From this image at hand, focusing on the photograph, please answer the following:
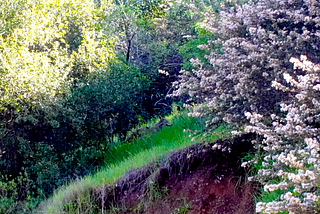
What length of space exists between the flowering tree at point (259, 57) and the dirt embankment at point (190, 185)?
71 cm

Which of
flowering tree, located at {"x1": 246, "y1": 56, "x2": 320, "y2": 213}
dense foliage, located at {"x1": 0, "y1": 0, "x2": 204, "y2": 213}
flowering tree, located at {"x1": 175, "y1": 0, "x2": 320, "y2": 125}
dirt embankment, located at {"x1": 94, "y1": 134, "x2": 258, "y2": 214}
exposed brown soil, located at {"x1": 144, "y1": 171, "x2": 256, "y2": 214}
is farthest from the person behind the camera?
dense foliage, located at {"x1": 0, "y1": 0, "x2": 204, "y2": 213}

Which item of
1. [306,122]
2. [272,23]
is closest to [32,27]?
[272,23]

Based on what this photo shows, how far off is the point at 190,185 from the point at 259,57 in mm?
2394

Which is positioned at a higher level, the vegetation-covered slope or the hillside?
the vegetation-covered slope

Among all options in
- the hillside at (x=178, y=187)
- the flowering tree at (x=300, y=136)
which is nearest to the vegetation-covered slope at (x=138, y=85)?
the flowering tree at (x=300, y=136)

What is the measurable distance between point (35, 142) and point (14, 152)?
561 mm

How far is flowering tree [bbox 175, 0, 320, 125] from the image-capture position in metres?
5.41

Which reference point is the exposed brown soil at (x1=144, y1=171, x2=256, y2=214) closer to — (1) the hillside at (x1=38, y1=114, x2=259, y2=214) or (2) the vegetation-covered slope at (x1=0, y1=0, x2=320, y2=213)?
(1) the hillside at (x1=38, y1=114, x2=259, y2=214)

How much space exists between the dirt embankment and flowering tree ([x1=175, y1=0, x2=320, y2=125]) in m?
0.71

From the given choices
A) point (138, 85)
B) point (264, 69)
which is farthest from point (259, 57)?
point (138, 85)

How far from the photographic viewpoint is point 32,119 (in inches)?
345

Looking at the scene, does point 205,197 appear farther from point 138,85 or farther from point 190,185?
point 138,85

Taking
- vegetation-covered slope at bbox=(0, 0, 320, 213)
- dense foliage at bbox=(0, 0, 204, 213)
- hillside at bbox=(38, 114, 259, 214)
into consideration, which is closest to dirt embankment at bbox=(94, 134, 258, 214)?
hillside at bbox=(38, 114, 259, 214)

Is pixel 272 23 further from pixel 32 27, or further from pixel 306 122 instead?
pixel 32 27
